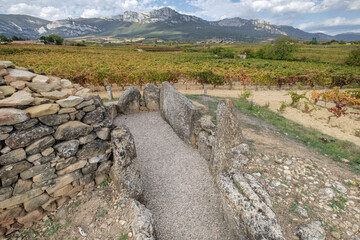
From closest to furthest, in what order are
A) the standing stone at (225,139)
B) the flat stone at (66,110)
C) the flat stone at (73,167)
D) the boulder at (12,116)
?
1. the boulder at (12,116)
2. the flat stone at (66,110)
3. the flat stone at (73,167)
4. the standing stone at (225,139)

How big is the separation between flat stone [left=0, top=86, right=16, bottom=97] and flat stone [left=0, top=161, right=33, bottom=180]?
167 centimetres

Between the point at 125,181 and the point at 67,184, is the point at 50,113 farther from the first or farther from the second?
the point at 125,181

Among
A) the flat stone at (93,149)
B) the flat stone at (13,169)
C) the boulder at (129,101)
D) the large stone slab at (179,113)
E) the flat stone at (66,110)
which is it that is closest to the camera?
the flat stone at (13,169)

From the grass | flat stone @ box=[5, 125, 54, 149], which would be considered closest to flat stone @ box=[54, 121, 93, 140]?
flat stone @ box=[5, 125, 54, 149]

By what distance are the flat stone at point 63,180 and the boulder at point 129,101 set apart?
256 inches

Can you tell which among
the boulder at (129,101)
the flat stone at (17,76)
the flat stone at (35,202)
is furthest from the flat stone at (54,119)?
the boulder at (129,101)

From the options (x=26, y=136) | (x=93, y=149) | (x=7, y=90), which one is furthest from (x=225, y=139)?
(x=7, y=90)

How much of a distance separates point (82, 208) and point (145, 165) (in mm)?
2677

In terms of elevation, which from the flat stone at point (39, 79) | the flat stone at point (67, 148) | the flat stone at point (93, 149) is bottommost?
the flat stone at point (93, 149)

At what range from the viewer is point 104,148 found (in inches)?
201

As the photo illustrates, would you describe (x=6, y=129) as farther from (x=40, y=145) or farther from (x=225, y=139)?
(x=225, y=139)

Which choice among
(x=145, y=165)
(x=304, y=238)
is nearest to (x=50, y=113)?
(x=145, y=165)

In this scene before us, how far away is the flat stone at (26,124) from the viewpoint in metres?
3.77

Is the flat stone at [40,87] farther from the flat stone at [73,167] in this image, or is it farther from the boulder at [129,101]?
the boulder at [129,101]
